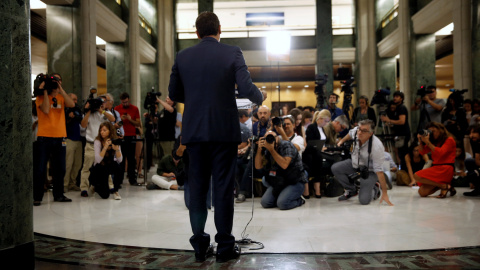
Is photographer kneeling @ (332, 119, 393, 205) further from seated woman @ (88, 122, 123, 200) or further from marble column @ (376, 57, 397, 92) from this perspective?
marble column @ (376, 57, 397, 92)

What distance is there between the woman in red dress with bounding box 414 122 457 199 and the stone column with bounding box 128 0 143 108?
908 centimetres

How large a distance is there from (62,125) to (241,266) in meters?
3.88

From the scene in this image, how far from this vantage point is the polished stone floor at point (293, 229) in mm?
3066

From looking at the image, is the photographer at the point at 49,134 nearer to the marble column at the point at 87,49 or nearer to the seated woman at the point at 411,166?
the marble column at the point at 87,49

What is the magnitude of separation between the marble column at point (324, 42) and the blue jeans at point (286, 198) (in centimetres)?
782

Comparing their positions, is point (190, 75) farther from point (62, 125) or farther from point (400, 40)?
point (400, 40)

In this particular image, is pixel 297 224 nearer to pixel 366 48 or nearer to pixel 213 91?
pixel 213 91

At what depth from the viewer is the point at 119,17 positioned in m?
13.0

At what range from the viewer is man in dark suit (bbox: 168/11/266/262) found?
9.13 ft

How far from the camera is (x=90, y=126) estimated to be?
6.73 m

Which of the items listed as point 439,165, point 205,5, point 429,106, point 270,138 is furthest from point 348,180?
point 205,5

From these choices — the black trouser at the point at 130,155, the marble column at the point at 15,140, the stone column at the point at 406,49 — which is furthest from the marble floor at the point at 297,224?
the stone column at the point at 406,49

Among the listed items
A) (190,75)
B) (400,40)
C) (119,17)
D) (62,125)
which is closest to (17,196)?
(190,75)

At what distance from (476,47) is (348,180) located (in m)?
4.70
